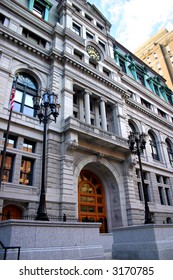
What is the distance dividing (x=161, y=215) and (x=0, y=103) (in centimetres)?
2005

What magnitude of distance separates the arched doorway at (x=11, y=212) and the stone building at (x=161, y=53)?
2641 inches

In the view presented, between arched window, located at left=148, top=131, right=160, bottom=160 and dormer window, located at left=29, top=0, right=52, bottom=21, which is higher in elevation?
dormer window, located at left=29, top=0, right=52, bottom=21

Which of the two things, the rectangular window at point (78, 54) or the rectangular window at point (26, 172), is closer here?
the rectangular window at point (26, 172)

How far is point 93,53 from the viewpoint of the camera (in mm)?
25109

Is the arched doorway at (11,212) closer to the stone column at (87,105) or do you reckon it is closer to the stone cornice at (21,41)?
the stone column at (87,105)

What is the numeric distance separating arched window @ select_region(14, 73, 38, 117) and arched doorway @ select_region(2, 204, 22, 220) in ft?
24.8

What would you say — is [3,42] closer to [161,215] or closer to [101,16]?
[101,16]

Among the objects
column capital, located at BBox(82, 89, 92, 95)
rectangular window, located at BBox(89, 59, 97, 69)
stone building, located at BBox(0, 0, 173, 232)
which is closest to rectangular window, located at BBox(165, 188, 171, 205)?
stone building, located at BBox(0, 0, 173, 232)

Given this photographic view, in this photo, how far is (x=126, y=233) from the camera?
10.6 m

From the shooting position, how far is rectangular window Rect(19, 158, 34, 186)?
1419cm

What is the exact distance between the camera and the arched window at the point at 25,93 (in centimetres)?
1655

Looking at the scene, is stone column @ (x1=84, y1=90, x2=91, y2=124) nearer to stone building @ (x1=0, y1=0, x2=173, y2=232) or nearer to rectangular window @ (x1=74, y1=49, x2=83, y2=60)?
stone building @ (x1=0, y1=0, x2=173, y2=232)

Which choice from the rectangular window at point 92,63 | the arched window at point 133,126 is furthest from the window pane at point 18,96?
the arched window at point 133,126

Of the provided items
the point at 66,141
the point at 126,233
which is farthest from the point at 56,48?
the point at 126,233
